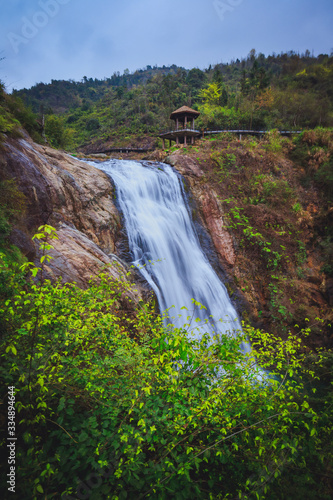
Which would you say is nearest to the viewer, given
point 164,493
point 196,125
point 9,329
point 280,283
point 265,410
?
point 164,493

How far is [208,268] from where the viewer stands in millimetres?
13453

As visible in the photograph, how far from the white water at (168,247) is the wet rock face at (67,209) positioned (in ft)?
3.97

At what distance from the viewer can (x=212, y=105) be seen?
118 feet

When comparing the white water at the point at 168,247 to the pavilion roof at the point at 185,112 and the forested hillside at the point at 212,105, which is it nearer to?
the forested hillside at the point at 212,105

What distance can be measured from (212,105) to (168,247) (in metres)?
33.1

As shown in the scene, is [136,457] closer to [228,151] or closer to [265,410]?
[265,410]

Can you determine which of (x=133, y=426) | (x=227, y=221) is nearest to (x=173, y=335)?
(x=133, y=426)

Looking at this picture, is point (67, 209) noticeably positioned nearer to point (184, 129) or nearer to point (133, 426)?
point (133, 426)

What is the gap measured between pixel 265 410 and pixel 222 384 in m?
0.57

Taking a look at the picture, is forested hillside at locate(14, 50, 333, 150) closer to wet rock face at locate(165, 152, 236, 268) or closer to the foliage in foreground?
wet rock face at locate(165, 152, 236, 268)

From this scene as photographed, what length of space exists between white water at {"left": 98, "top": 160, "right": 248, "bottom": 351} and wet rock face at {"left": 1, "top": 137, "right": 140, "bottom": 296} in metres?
1.21

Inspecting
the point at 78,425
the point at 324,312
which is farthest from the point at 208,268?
the point at 78,425

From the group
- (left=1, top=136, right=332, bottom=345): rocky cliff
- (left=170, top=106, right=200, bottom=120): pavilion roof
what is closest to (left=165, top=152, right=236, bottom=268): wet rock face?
(left=1, top=136, right=332, bottom=345): rocky cliff

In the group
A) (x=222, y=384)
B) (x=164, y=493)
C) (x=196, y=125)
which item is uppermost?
(x=196, y=125)
